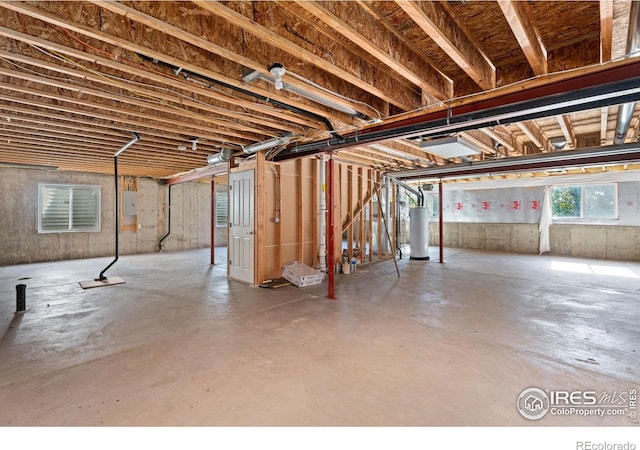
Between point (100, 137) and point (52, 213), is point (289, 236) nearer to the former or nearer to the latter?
point (100, 137)

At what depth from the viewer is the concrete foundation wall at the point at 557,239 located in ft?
26.5

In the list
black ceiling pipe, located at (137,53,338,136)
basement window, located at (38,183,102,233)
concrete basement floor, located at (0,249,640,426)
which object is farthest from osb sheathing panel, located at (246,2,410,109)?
basement window, located at (38,183,102,233)

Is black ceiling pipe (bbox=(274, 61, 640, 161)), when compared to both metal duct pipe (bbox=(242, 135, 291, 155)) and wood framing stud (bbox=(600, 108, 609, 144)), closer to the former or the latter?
metal duct pipe (bbox=(242, 135, 291, 155))

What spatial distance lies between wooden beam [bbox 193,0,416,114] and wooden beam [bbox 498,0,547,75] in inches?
45.4

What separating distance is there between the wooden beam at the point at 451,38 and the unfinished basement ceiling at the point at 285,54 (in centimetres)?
1

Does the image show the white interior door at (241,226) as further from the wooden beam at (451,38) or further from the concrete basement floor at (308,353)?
the wooden beam at (451,38)

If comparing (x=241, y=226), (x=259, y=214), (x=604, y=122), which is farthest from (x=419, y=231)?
(x=241, y=226)

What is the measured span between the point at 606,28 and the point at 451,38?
0.90m

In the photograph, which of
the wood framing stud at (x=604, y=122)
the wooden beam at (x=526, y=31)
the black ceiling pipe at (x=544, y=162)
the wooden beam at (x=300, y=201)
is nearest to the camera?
the wooden beam at (x=526, y=31)

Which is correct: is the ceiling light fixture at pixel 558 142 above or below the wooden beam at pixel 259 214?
above

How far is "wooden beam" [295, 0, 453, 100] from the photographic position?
1.81 m

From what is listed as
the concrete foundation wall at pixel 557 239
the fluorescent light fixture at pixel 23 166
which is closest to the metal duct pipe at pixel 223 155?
the fluorescent light fixture at pixel 23 166

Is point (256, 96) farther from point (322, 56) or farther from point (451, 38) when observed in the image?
point (451, 38)

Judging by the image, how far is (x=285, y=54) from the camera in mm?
2510
